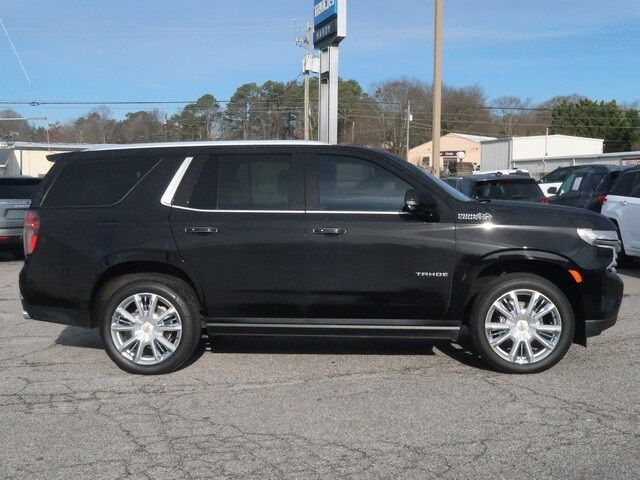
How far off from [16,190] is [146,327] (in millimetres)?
9449

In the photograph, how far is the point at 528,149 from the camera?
56.5 metres

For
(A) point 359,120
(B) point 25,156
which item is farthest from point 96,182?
(A) point 359,120

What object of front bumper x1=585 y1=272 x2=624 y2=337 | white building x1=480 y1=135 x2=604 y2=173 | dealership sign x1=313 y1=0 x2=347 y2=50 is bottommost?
front bumper x1=585 y1=272 x2=624 y2=337

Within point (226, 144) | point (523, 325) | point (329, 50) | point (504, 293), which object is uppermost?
Answer: point (329, 50)

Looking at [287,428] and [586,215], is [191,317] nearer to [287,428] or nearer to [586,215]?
[287,428]

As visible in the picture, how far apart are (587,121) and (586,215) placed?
7525 centimetres

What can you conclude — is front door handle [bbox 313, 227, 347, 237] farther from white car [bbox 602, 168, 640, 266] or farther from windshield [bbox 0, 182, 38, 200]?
windshield [bbox 0, 182, 38, 200]

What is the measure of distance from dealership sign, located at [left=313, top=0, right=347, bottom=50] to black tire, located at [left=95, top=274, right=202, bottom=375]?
10520mm

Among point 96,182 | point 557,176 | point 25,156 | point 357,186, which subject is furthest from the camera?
point 25,156

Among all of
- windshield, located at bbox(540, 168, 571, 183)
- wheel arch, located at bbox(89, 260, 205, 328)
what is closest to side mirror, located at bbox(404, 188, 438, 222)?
wheel arch, located at bbox(89, 260, 205, 328)

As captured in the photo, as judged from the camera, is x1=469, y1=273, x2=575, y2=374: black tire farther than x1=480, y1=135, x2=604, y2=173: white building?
No

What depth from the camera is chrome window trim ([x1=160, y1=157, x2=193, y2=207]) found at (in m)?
5.73

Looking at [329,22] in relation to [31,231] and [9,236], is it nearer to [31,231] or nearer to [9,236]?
[9,236]

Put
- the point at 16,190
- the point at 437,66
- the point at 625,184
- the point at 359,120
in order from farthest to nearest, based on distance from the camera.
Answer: the point at 359,120 → the point at 437,66 → the point at 16,190 → the point at 625,184
